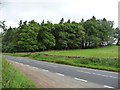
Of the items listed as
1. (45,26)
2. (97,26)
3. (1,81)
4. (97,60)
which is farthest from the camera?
(97,26)

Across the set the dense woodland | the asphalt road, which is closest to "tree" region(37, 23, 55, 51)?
the dense woodland

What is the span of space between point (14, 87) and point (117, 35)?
137706mm

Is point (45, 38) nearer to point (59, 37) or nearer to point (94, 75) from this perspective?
point (59, 37)

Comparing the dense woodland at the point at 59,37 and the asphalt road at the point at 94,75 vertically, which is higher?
the dense woodland at the point at 59,37

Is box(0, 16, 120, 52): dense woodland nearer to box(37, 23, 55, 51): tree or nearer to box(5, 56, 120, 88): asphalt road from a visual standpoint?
box(37, 23, 55, 51): tree

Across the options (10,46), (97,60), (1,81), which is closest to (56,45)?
(10,46)

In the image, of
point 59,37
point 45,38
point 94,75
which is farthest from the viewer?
point 59,37

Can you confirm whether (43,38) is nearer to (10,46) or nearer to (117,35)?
(10,46)

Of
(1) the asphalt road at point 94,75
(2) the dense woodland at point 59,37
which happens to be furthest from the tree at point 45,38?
(1) the asphalt road at point 94,75

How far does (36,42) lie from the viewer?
101188mm

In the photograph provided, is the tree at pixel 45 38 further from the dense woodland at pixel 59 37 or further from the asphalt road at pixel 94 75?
the asphalt road at pixel 94 75

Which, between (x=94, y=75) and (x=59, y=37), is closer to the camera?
(x=94, y=75)

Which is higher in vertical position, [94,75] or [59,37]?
[59,37]

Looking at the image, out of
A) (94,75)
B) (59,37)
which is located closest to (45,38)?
(59,37)
